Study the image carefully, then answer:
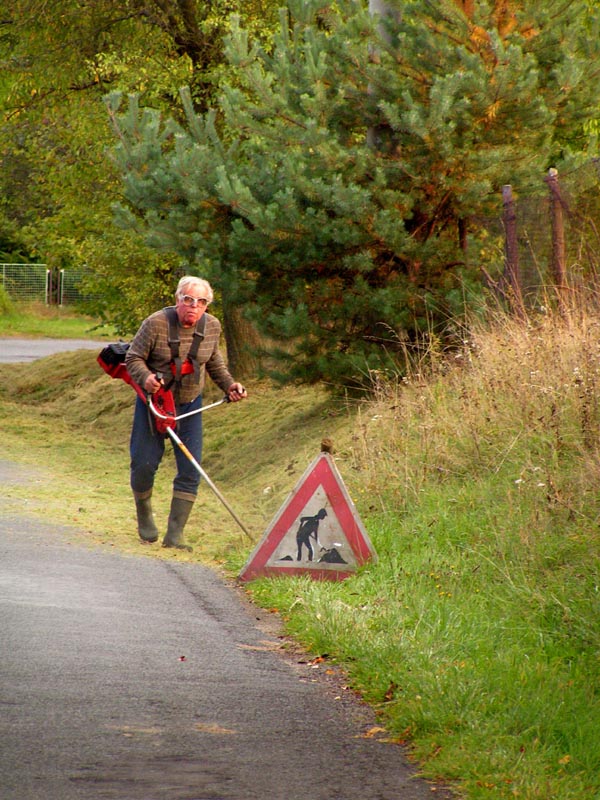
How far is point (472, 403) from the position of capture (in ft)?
37.3

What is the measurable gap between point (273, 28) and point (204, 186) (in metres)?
5.87

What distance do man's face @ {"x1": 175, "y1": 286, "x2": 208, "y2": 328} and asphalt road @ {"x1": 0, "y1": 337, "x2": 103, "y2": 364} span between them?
2083cm

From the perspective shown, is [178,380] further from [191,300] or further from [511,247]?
[511,247]

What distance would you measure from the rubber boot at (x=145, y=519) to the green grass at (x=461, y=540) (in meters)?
0.30

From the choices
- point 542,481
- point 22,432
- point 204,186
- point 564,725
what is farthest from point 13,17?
point 564,725

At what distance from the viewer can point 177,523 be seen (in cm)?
1090

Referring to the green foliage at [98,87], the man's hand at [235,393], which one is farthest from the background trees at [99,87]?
the man's hand at [235,393]

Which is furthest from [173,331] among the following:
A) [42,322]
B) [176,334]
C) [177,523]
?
[42,322]

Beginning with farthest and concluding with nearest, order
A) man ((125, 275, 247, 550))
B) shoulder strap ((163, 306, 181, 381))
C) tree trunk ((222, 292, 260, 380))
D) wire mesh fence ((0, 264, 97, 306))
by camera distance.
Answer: wire mesh fence ((0, 264, 97, 306)) < tree trunk ((222, 292, 260, 380)) < shoulder strap ((163, 306, 181, 381)) < man ((125, 275, 247, 550))

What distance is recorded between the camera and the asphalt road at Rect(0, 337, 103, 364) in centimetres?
3281

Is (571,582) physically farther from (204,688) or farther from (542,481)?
(204,688)

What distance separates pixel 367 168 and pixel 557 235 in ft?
6.85

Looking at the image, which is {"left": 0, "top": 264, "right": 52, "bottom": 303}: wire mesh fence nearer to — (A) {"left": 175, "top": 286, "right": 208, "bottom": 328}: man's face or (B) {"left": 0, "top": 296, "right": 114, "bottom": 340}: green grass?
(B) {"left": 0, "top": 296, "right": 114, "bottom": 340}: green grass

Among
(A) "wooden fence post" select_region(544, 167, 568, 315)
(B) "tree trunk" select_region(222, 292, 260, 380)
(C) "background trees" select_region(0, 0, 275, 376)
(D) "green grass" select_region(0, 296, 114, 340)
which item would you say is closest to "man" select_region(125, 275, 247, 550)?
(A) "wooden fence post" select_region(544, 167, 568, 315)
